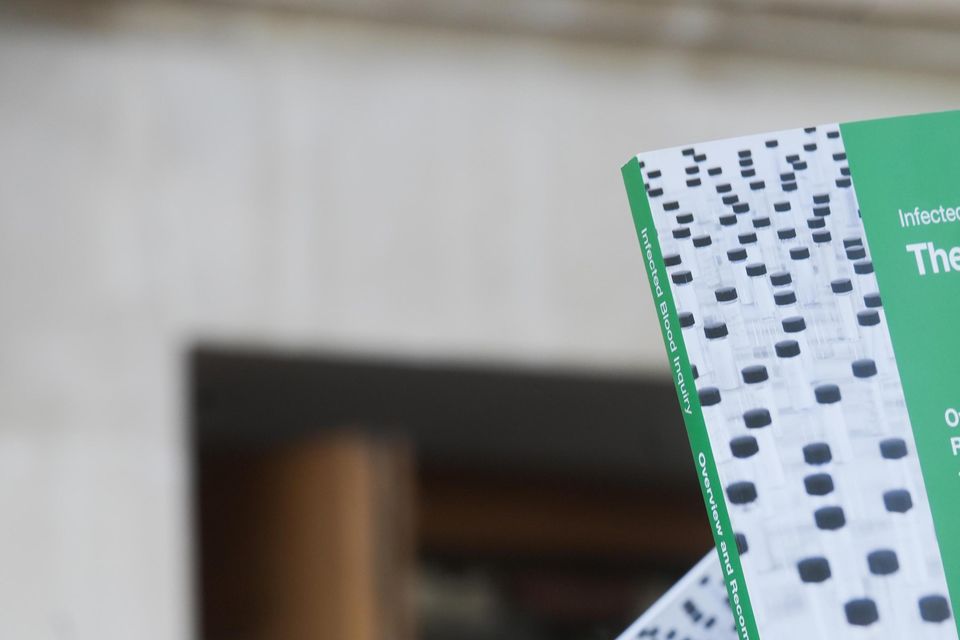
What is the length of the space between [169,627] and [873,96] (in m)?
2.47

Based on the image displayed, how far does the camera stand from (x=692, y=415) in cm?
116

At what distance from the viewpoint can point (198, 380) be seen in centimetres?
420

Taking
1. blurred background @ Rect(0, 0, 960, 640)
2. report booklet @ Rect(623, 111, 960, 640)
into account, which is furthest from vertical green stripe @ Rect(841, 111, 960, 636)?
blurred background @ Rect(0, 0, 960, 640)

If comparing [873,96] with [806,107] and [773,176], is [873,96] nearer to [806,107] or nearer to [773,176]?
[806,107]

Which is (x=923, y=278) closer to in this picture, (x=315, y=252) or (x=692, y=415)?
(x=692, y=415)

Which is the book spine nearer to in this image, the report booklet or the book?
the report booklet

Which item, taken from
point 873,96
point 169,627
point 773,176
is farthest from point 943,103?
point 773,176

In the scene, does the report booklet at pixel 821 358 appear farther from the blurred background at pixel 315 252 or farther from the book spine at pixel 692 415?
the blurred background at pixel 315 252

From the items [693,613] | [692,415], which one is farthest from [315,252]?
[692,415]

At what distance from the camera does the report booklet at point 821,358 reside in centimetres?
112

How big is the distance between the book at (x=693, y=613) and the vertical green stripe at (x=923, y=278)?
0.97 feet

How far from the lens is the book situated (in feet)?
4.53

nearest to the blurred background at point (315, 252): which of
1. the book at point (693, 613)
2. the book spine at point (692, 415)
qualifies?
the book at point (693, 613)

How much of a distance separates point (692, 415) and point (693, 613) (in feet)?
1.04
